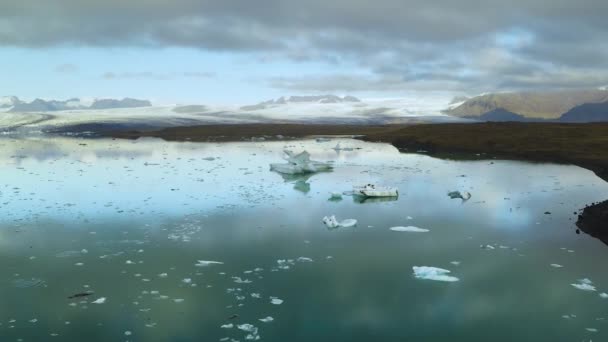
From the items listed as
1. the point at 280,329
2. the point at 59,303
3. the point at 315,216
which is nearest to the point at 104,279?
the point at 59,303

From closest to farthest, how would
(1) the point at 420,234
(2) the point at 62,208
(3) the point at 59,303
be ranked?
(3) the point at 59,303
(1) the point at 420,234
(2) the point at 62,208

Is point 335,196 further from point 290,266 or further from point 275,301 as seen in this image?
point 275,301

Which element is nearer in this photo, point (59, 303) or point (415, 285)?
point (59, 303)

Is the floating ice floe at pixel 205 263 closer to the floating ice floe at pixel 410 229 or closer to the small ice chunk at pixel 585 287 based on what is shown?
the floating ice floe at pixel 410 229

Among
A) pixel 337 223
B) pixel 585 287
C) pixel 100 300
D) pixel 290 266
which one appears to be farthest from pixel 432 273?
pixel 100 300

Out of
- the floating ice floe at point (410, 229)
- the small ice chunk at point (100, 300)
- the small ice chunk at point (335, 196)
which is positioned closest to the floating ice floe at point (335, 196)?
the small ice chunk at point (335, 196)

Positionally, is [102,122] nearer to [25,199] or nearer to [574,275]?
[25,199]
